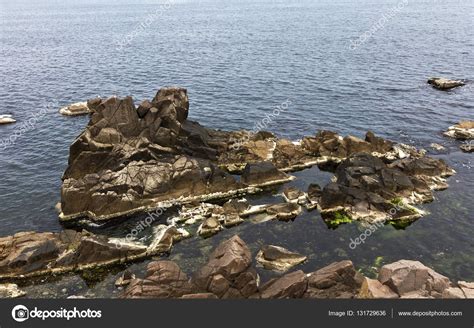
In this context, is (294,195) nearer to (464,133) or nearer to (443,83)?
(464,133)

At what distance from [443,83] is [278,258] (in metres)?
79.1

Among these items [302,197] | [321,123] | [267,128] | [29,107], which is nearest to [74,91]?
[29,107]

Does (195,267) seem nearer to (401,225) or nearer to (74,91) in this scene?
(401,225)

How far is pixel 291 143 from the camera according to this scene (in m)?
66.3

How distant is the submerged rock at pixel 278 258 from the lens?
40719 mm

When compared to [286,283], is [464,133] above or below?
below

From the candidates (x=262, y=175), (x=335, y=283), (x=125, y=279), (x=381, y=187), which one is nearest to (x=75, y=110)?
(x=262, y=175)

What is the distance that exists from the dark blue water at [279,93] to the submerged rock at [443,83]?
290 cm

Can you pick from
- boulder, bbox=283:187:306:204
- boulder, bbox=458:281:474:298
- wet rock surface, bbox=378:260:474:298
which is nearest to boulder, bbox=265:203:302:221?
boulder, bbox=283:187:306:204

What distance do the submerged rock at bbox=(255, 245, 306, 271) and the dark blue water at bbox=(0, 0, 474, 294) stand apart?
1.51m

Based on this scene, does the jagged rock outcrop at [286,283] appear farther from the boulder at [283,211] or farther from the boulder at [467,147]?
the boulder at [467,147]

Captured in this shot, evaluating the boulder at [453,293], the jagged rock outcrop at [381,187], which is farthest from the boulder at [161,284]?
the jagged rock outcrop at [381,187]

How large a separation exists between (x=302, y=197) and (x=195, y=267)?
18313 mm

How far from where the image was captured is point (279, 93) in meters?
98.1
